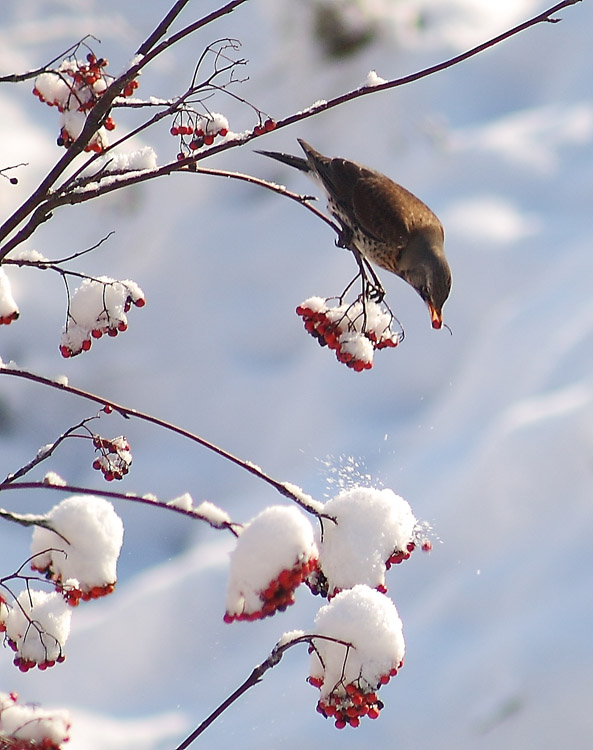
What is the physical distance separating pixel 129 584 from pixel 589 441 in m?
1.73

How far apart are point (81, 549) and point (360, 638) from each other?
11.9 inches

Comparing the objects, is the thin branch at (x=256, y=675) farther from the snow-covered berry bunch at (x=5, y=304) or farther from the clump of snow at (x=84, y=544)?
the snow-covered berry bunch at (x=5, y=304)

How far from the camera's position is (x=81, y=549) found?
96cm

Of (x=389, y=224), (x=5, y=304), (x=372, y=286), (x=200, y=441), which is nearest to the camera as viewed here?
(x=200, y=441)

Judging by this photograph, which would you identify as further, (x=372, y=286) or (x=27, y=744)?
(x=372, y=286)

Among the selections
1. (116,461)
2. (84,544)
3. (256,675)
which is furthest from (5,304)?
(256,675)

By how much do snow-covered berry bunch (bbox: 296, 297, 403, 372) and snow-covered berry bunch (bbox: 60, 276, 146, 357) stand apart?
266 mm

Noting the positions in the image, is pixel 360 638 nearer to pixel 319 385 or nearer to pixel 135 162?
pixel 135 162

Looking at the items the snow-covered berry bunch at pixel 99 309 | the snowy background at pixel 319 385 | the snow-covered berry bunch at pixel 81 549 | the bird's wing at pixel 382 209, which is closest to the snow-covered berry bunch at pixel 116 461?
the snow-covered berry bunch at pixel 99 309

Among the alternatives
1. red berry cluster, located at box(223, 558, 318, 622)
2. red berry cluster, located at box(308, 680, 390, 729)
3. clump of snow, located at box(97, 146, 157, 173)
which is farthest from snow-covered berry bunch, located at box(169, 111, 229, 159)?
red berry cluster, located at box(308, 680, 390, 729)

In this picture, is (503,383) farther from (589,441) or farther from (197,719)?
(197,719)

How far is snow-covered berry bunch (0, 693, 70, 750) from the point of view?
1007mm

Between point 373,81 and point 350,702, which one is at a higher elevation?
point 373,81

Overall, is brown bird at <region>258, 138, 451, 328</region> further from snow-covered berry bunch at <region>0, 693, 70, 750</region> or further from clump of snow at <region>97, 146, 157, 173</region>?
snow-covered berry bunch at <region>0, 693, 70, 750</region>
